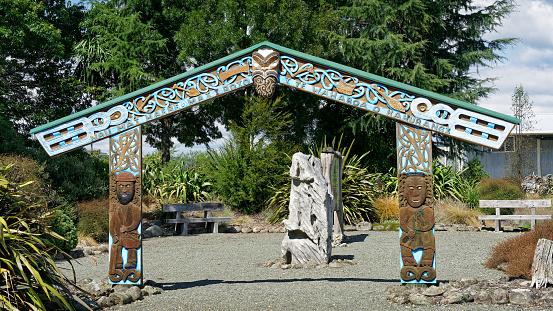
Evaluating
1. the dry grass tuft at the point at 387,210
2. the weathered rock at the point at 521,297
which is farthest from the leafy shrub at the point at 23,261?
the dry grass tuft at the point at 387,210

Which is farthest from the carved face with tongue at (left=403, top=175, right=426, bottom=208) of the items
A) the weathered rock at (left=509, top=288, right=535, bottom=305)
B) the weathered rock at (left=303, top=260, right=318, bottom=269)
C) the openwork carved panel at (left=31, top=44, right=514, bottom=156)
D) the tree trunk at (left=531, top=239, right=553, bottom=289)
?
the weathered rock at (left=303, top=260, right=318, bottom=269)

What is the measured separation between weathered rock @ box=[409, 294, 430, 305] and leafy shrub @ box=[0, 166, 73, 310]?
11.2ft

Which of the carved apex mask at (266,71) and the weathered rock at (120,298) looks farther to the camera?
the carved apex mask at (266,71)

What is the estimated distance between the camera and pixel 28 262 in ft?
14.0

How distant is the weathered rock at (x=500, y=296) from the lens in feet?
16.8

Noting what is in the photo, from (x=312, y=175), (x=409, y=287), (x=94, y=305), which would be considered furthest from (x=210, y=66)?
(x=409, y=287)

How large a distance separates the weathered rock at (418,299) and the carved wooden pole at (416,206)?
13.3 inches

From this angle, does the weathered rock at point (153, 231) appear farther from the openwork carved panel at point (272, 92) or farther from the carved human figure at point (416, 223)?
the carved human figure at point (416, 223)

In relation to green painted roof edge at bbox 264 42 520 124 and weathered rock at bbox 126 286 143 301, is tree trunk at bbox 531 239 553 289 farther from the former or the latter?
weathered rock at bbox 126 286 143 301

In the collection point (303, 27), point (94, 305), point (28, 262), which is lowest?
point (94, 305)

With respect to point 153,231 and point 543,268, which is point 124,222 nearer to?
point 543,268

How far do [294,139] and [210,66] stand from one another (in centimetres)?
1257

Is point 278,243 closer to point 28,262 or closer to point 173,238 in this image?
point 173,238

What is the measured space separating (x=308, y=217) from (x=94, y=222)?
567 cm
